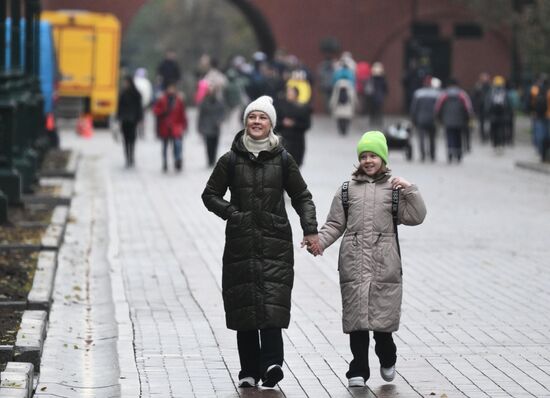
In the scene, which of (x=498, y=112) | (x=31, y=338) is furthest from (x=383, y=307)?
(x=498, y=112)

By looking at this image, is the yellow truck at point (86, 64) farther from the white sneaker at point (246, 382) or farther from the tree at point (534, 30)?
the white sneaker at point (246, 382)

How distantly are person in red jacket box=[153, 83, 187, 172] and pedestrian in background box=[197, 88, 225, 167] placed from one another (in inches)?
17.5

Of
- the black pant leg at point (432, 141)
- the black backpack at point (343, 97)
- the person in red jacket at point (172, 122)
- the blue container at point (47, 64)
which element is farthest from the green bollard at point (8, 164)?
the black backpack at point (343, 97)

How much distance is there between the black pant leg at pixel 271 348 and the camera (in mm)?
8641

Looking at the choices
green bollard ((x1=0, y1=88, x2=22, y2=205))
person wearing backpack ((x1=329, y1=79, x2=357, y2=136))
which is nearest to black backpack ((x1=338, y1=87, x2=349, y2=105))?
person wearing backpack ((x1=329, y1=79, x2=357, y2=136))

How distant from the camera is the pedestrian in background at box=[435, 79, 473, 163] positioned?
30031mm

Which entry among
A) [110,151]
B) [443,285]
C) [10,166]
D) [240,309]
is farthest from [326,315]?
[110,151]

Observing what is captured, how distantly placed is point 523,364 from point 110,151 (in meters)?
23.7

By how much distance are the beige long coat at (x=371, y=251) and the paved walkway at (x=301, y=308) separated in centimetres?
43

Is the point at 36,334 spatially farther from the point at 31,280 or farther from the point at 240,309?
the point at 31,280

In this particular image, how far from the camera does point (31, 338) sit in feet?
31.9

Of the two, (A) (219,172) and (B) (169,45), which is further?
(B) (169,45)

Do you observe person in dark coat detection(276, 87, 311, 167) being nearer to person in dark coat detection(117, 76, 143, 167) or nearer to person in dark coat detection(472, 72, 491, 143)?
person in dark coat detection(117, 76, 143, 167)

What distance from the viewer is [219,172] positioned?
8.71 meters
